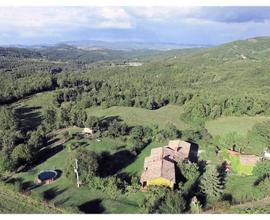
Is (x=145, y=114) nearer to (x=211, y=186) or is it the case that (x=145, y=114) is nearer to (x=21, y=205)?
(x=211, y=186)

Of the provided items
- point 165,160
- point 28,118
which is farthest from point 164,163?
point 28,118

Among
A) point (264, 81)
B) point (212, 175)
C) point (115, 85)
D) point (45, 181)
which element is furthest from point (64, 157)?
point (264, 81)

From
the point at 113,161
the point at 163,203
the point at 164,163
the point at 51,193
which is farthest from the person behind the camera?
the point at 113,161

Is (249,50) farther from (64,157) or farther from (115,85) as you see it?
(64,157)

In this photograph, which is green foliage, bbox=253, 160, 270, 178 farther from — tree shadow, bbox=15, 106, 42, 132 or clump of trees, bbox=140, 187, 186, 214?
tree shadow, bbox=15, 106, 42, 132

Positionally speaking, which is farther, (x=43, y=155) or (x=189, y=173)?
(x=43, y=155)
